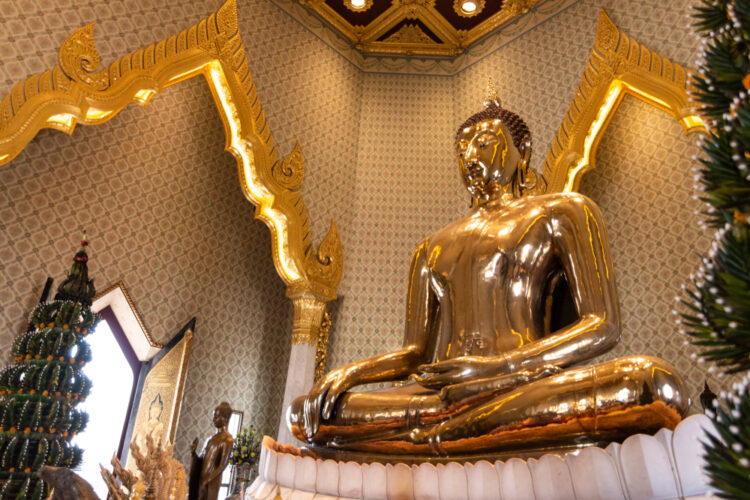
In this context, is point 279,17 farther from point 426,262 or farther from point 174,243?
point 426,262

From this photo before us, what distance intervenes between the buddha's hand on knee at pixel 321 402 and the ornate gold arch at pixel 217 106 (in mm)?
2499

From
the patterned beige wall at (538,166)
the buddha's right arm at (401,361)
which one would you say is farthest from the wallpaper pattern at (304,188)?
the buddha's right arm at (401,361)

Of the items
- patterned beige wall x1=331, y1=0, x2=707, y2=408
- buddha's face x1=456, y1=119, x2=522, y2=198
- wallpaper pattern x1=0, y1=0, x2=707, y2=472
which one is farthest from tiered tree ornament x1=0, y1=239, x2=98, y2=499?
patterned beige wall x1=331, y1=0, x2=707, y2=408

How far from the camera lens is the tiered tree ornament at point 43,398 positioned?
2385mm

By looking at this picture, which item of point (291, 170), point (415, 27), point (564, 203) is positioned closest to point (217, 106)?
point (291, 170)

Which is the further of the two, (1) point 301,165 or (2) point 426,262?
(1) point 301,165

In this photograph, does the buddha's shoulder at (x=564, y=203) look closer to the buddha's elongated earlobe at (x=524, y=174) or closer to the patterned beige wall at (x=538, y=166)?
the buddha's elongated earlobe at (x=524, y=174)

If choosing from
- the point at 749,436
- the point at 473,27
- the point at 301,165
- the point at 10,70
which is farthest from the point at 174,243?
the point at 749,436

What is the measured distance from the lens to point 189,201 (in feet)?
17.0

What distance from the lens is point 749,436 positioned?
0.49 m

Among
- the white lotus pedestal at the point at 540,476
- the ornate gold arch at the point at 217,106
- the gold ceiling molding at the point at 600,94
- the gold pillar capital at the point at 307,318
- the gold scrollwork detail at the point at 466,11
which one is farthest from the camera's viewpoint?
the gold scrollwork detail at the point at 466,11

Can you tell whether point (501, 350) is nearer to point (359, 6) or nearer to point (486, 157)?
point (486, 157)

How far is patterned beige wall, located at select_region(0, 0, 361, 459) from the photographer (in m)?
3.94

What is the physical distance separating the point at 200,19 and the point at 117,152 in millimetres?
1336
